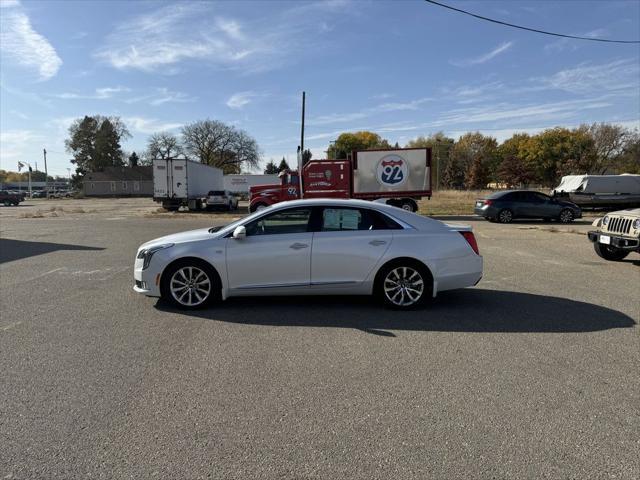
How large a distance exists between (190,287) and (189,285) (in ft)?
0.10

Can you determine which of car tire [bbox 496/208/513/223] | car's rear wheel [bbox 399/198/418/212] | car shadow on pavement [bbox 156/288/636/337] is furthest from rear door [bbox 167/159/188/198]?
car shadow on pavement [bbox 156/288/636/337]

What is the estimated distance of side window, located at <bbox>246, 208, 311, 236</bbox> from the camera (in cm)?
608

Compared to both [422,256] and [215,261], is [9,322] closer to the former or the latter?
[215,261]

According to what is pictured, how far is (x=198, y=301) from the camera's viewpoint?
6098 mm

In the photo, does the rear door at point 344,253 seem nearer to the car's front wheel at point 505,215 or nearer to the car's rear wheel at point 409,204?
the car's front wheel at point 505,215

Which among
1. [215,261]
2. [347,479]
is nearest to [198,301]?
[215,261]

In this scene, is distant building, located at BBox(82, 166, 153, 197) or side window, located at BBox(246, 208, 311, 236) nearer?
side window, located at BBox(246, 208, 311, 236)

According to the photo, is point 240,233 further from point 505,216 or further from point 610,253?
point 505,216

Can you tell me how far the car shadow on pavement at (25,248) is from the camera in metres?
11.3

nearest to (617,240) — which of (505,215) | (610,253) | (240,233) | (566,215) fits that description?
(610,253)

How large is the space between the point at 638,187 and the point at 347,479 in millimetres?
29516

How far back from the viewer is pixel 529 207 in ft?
73.0

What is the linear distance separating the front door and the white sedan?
0.04ft

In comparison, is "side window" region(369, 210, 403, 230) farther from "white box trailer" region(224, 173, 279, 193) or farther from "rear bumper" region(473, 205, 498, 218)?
"white box trailer" region(224, 173, 279, 193)
